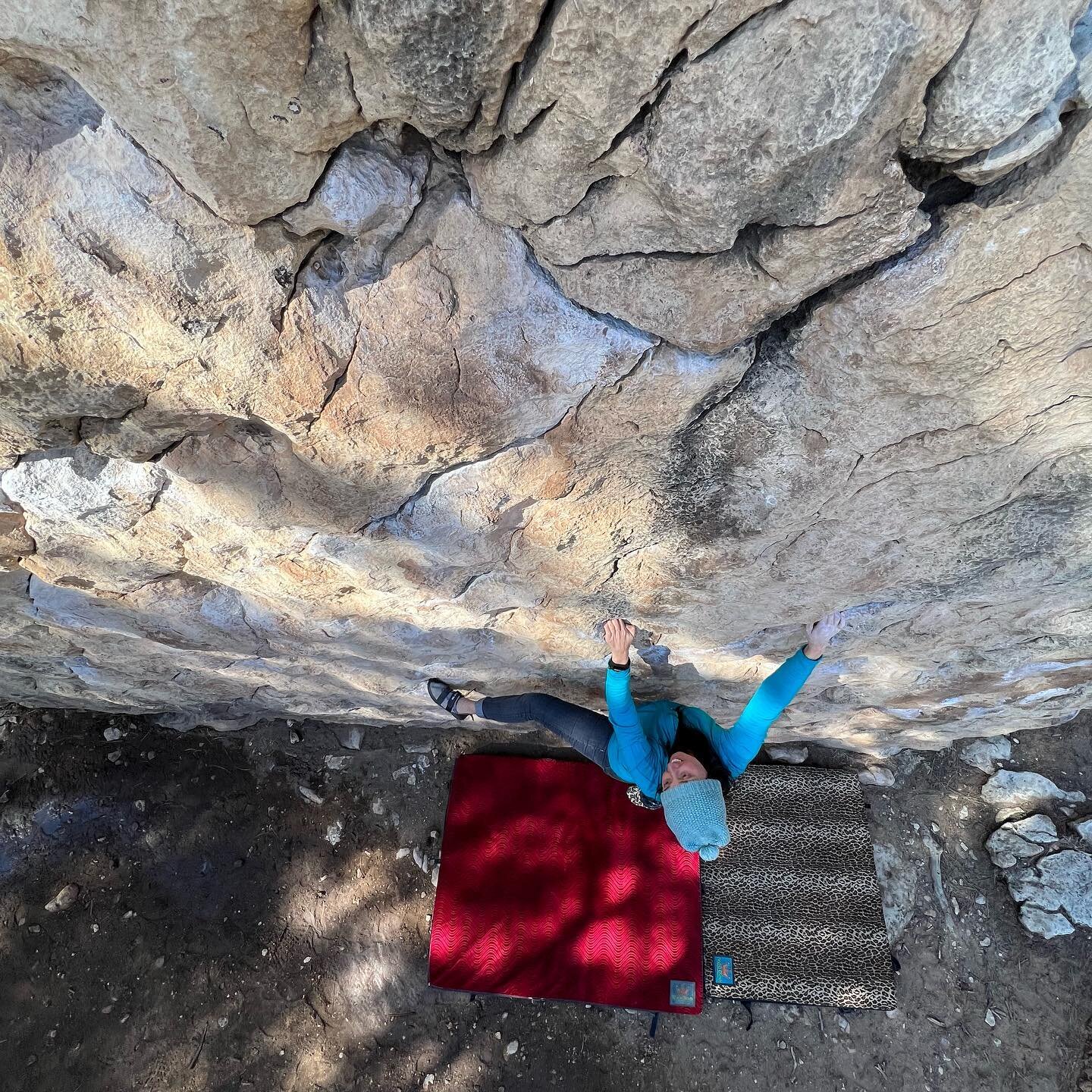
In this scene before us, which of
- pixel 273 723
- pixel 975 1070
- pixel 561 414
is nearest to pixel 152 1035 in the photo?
pixel 273 723

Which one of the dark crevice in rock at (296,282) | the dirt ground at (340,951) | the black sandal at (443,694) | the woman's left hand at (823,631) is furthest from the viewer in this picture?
the dirt ground at (340,951)

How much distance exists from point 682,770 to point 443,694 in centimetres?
95

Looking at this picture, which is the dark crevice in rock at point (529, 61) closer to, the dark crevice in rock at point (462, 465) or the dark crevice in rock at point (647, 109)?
the dark crevice in rock at point (647, 109)

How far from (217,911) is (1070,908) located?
365cm

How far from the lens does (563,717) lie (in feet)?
7.52

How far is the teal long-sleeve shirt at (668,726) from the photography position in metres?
1.82

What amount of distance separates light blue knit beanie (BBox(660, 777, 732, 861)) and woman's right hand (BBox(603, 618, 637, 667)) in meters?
0.39

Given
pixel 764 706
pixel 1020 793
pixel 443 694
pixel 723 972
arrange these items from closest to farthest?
pixel 764 706 → pixel 443 694 → pixel 723 972 → pixel 1020 793

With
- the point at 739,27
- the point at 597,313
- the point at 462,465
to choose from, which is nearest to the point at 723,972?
the point at 462,465

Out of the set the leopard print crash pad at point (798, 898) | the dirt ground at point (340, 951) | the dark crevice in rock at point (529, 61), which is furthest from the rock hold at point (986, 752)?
the dark crevice in rock at point (529, 61)

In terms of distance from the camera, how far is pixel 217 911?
2807 mm

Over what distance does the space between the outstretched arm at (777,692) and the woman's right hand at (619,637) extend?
40cm

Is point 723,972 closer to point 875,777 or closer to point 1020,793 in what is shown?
point 875,777

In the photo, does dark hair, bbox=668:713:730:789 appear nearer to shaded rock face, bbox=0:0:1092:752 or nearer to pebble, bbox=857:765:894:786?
shaded rock face, bbox=0:0:1092:752
